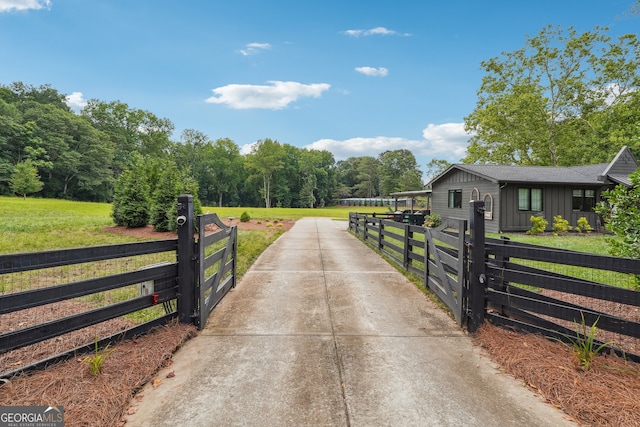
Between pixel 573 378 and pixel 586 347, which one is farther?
pixel 586 347

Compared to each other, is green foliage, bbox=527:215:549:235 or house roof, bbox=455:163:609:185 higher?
house roof, bbox=455:163:609:185

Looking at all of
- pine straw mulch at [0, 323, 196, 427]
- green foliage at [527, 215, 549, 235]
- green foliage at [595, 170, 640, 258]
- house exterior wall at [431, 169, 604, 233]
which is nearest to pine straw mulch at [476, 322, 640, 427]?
green foliage at [595, 170, 640, 258]

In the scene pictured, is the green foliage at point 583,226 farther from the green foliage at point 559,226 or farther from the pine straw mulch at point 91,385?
the pine straw mulch at point 91,385

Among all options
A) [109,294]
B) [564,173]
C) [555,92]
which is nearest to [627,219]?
[109,294]

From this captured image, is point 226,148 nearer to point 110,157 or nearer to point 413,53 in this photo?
point 110,157

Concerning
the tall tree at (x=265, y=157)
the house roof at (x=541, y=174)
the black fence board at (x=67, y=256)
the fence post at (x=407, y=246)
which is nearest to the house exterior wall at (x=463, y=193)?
the house roof at (x=541, y=174)

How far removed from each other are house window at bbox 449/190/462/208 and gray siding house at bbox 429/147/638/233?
1.14 meters

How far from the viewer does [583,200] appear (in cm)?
Answer: 1650

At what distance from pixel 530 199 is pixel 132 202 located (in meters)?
18.6

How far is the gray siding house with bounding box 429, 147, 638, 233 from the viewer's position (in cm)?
1562

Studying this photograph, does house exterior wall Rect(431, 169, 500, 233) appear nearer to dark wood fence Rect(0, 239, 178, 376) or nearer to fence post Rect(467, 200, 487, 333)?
fence post Rect(467, 200, 487, 333)

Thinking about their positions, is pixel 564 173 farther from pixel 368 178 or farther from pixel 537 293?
pixel 368 178

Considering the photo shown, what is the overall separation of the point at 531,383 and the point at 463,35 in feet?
57.2

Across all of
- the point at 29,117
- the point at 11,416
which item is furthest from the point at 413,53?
the point at 29,117
